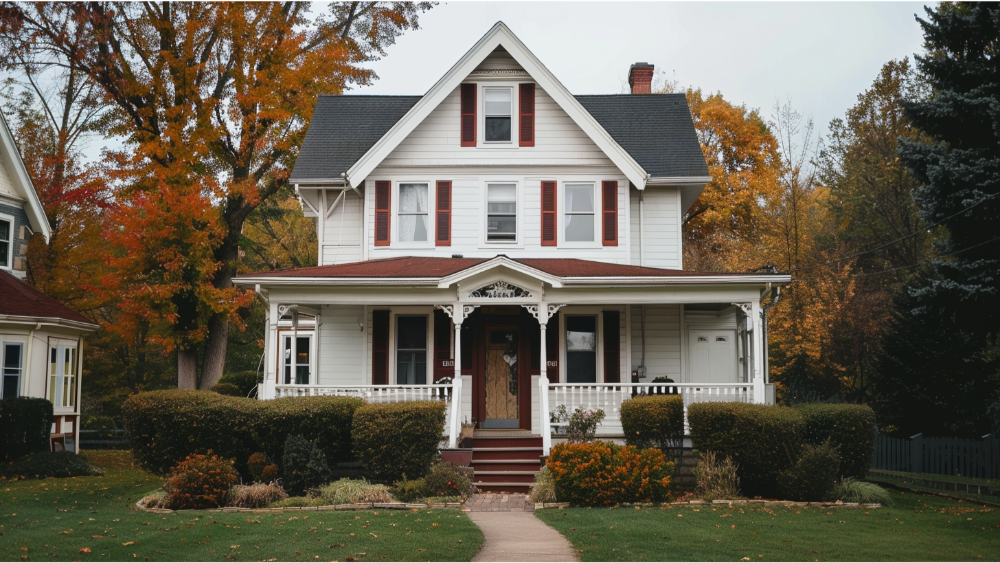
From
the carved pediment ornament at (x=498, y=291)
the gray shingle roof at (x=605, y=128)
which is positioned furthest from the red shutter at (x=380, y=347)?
the gray shingle roof at (x=605, y=128)

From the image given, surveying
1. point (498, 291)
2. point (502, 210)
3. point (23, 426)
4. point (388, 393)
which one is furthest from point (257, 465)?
point (23, 426)

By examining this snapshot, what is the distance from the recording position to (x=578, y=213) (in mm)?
21234

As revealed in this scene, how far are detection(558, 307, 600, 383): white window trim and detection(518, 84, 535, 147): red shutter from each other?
13.5ft

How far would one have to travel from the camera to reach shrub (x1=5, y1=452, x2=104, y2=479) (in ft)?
63.9

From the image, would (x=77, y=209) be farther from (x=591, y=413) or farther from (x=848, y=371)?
(x=848, y=371)

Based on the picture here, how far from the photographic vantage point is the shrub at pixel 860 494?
14.8m

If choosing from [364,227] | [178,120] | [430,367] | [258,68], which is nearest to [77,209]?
[178,120]

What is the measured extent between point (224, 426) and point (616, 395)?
7.83m

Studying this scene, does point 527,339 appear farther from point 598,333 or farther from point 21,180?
point 21,180

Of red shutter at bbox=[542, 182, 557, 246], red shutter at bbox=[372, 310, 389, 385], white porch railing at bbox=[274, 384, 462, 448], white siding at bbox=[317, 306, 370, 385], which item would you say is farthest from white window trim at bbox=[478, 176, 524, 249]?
white porch railing at bbox=[274, 384, 462, 448]

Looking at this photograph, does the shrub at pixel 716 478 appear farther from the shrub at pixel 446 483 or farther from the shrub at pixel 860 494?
the shrub at pixel 446 483

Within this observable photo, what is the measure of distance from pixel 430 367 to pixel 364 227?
3.79m

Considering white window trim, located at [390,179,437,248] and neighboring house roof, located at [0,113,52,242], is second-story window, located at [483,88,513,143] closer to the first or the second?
white window trim, located at [390,179,437,248]

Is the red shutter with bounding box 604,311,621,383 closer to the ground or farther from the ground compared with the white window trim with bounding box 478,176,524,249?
closer to the ground
